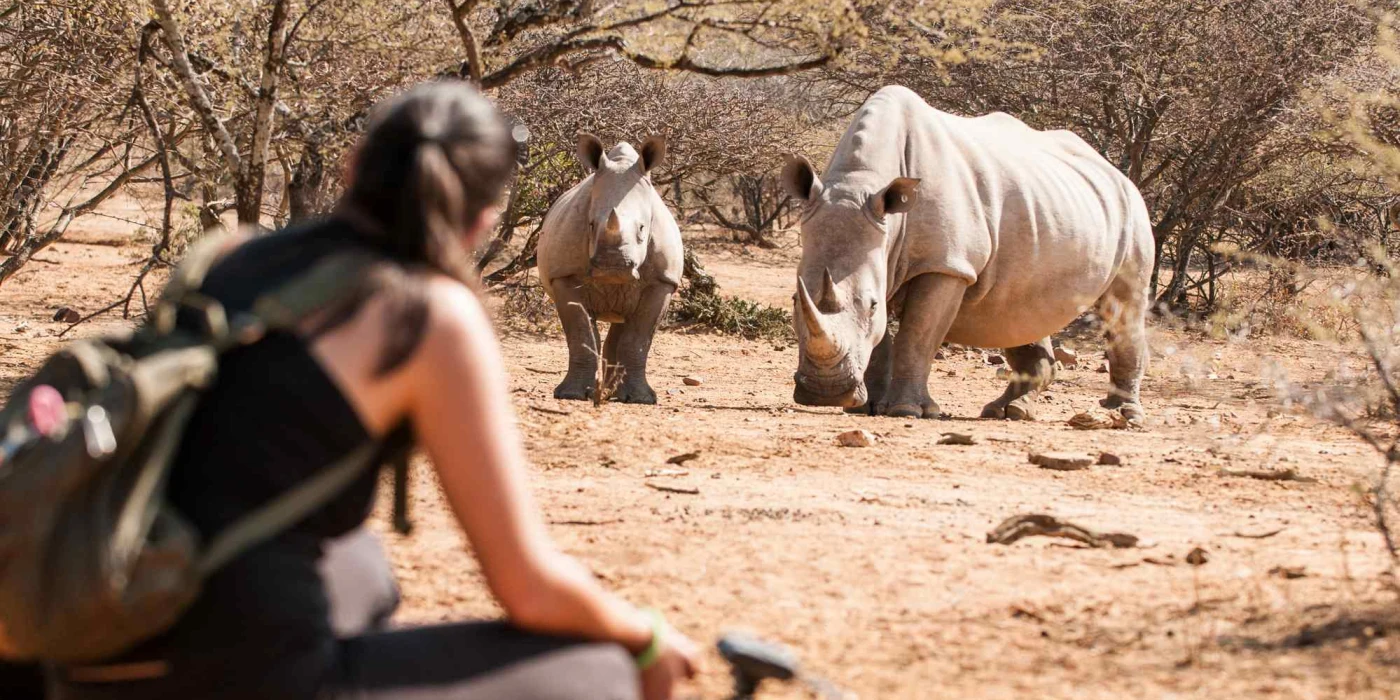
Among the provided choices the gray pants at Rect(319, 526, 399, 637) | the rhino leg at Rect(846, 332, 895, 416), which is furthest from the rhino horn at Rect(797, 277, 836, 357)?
the gray pants at Rect(319, 526, 399, 637)

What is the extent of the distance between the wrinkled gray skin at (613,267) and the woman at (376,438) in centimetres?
728

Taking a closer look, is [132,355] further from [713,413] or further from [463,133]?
[713,413]

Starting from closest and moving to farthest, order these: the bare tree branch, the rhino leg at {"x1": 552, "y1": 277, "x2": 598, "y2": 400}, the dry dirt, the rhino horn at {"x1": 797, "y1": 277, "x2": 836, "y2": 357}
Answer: the dry dirt < the bare tree branch < the rhino horn at {"x1": 797, "y1": 277, "x2": 836, "y2": 357} < the rhino leg at {"x1": 552, "y1": 277, "x2": 598, "y2": 400}

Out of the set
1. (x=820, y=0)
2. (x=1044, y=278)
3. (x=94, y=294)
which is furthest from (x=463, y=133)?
(x=94, y=294)

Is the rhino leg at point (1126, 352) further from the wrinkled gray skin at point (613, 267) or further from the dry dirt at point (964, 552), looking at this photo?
the wrinkled gray skin at point (613, 267)

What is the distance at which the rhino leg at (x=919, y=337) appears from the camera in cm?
960

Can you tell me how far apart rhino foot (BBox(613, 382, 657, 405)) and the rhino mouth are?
5.19ft

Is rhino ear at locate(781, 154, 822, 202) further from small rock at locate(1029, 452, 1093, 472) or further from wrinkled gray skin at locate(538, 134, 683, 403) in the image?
small rock at locate(1029, 452, 1093, 472)

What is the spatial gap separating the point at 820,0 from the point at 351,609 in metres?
5.19

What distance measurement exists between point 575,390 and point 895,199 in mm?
2427

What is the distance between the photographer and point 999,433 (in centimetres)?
870

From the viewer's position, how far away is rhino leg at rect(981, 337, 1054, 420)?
34.8 ft

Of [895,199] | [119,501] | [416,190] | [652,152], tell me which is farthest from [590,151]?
[119,501]

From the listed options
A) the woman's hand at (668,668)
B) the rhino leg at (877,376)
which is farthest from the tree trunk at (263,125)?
the woman's hand at (668,668)
